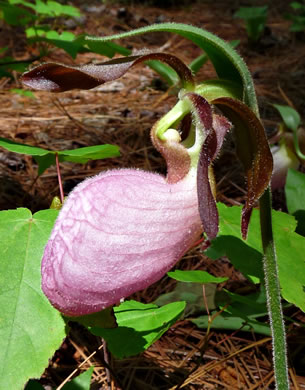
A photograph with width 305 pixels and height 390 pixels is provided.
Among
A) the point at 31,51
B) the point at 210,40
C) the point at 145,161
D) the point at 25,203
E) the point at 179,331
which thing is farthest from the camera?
the point at 31,51

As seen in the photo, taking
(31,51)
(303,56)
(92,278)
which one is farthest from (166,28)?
(303,56)

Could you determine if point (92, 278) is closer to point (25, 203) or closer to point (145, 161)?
point (25, 203)

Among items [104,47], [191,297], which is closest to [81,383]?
[191,297]

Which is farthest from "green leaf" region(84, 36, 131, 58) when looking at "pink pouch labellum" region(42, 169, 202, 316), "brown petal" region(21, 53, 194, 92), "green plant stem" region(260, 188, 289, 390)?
"green plant stem" region(260, 188, 289, 390)

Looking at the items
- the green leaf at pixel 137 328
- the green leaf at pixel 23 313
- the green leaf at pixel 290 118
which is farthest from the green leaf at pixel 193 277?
the green leaf at pixel 290 118

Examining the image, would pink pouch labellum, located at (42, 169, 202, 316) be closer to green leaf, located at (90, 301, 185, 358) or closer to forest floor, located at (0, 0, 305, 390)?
green leaf, located at (90, 301, 185, 358)

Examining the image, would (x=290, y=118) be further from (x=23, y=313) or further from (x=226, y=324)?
(x=23, y=313)

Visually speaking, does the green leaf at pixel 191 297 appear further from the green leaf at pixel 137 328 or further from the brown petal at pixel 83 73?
the brown petal at pixel 83 73
